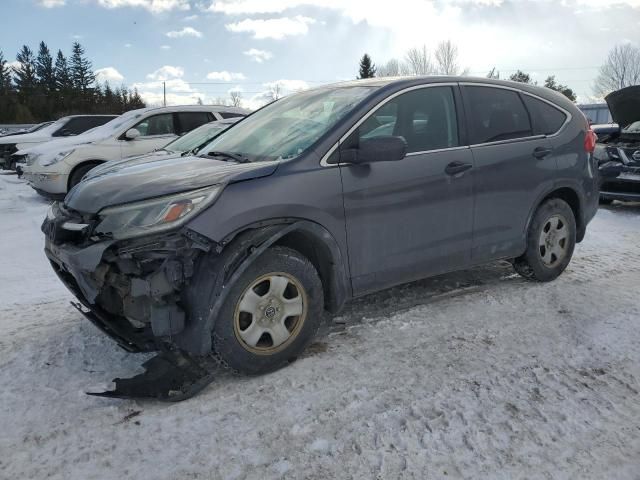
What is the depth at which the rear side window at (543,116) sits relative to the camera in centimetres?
450

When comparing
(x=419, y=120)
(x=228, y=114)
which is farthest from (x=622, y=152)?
(x=228, y=114)

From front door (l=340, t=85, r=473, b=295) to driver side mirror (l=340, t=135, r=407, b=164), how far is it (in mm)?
53

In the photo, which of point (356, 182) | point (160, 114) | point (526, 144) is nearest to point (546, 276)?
point (526, 144)

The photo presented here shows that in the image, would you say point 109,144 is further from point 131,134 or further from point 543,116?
point 543,116

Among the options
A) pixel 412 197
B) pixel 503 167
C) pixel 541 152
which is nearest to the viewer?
pixel 412 197

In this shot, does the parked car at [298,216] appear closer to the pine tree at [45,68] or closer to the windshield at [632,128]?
the windshield at [632,128]

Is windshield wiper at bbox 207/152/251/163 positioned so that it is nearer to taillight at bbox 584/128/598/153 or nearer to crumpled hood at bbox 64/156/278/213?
crumpled hood at bbox 64/156/278/213

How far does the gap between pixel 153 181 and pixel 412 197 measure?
5.58ft

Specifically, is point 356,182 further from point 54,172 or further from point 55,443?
point 54,172

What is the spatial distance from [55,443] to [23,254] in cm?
404

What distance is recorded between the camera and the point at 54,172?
884 cm

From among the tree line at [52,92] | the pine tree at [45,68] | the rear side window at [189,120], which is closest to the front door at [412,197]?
the rear side window at [189,120]

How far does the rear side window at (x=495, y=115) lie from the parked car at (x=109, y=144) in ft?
22.3

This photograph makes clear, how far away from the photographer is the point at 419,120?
150 inches
